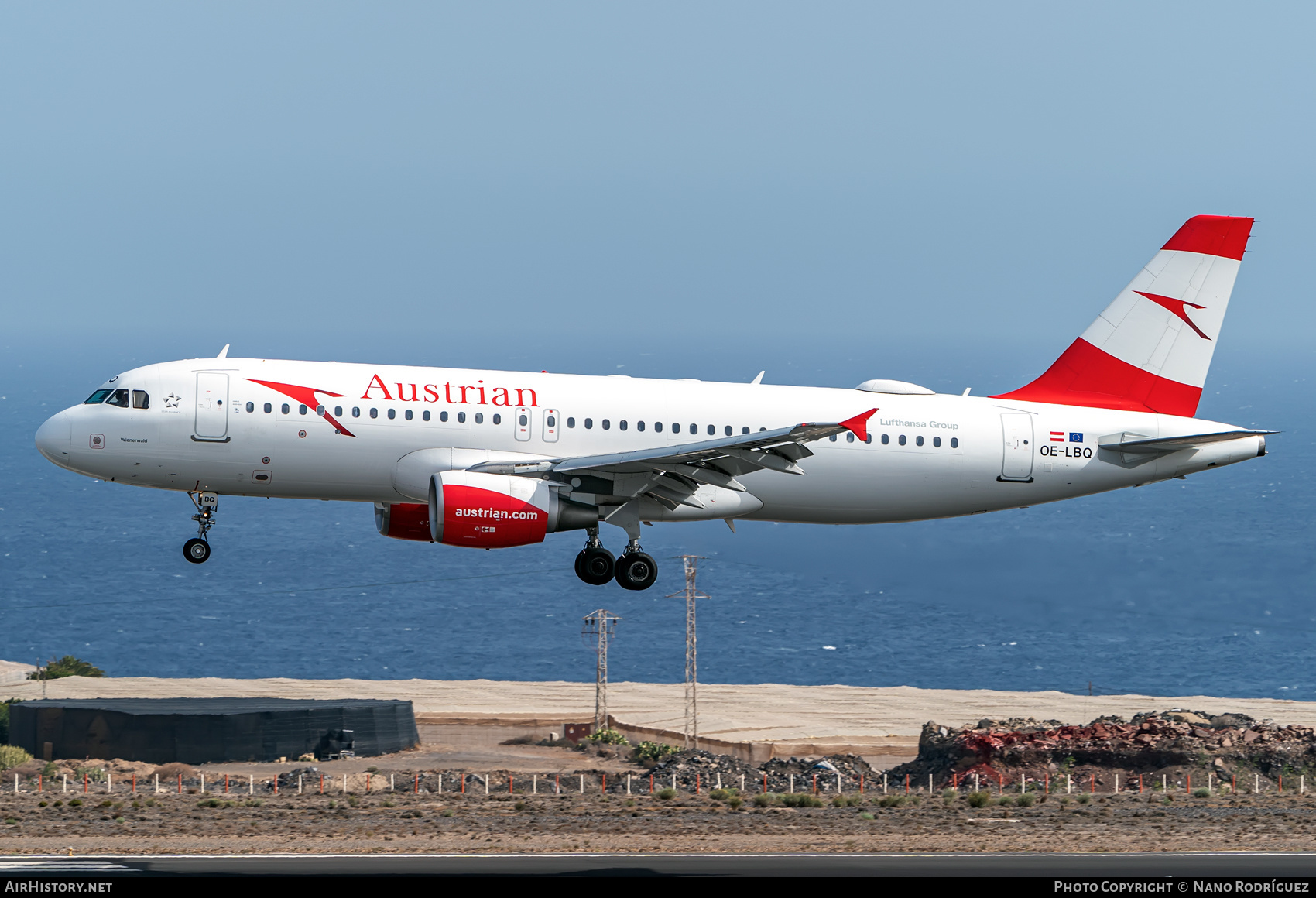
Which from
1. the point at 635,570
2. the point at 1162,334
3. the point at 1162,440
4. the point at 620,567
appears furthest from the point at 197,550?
the point at 1162,334

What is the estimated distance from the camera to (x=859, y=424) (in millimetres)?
37469

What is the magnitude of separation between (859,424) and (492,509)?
899 centimetres

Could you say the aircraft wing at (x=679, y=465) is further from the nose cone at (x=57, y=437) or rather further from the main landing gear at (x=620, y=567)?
the nose cone at (x=57, y=437)

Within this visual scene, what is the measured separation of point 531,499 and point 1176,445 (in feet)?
57.9

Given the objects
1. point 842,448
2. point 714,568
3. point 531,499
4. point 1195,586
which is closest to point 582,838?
point 531,499

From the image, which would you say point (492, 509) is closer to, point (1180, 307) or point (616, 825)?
point (616, 825)

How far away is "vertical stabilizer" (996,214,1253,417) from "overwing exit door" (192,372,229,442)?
2157 centimetres

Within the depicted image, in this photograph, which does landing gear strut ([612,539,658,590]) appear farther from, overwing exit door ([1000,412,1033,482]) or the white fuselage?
overwing exit door ([1000,412,1033,482])

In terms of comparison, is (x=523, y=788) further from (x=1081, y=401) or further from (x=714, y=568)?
(x=714, y=568)

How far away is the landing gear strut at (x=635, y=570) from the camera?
39750mm

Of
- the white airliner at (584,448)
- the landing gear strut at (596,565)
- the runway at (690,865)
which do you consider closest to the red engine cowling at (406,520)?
the white airliner at (584,448)

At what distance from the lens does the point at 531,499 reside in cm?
3834

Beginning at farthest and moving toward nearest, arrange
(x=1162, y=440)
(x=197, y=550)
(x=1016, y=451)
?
1. (x=1016, y=451)
2. (x=1162, y=440)
3. (x=197, y=550)

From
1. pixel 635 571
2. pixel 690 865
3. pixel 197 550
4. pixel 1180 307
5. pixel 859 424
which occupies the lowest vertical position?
pixel 690 865
